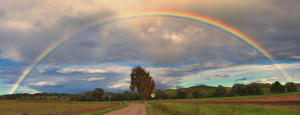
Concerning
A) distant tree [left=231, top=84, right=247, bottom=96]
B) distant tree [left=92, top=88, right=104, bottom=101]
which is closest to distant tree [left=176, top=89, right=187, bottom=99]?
distant tree [left=231, top=84, right=247, bottom=96]

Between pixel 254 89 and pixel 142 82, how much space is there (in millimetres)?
74406

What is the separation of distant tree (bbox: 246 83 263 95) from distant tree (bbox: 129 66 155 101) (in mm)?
67583

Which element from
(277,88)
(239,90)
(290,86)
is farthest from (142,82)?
(290,86)

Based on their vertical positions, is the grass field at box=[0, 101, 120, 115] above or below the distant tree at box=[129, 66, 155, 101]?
below

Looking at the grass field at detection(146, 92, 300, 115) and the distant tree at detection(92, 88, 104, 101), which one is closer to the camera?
the grass field at detection(146, 92, 300, 115)

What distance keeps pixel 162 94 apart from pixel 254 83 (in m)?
58.5

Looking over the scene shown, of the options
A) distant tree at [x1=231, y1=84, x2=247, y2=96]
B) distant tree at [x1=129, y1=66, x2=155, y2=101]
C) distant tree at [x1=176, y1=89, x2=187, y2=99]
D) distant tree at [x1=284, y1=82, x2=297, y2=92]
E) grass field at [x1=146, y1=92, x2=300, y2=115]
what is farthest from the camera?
distant tree at [x1=176, y1=89, x2=187, y2=99]

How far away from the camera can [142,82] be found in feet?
305

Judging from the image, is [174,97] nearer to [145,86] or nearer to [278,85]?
→ [278,85]

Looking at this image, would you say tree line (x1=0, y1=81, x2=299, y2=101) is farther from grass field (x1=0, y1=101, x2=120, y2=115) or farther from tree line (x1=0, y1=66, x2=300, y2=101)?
grass field (x1=0, y1=101, x2=120, y2=115)

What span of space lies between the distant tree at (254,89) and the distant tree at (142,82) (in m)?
67.6

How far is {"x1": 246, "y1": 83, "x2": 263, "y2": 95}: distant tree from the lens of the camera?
440 ft

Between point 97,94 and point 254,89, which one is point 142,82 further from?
point 97,94

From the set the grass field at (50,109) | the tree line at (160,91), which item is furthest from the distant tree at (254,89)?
the grass field at (50,109)
